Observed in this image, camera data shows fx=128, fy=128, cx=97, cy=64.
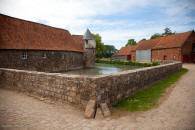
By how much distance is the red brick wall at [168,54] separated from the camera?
31078mm

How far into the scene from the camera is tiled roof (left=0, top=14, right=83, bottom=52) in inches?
654

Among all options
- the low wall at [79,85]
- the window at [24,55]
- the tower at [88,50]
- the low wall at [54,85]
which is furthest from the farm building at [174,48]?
the low wall at [54,85]

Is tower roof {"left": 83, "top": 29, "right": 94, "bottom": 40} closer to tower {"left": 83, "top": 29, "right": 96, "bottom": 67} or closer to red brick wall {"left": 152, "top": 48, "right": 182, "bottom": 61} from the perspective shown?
tower {"left": 83, "top": 29, "right": 96, "bottom": 67}

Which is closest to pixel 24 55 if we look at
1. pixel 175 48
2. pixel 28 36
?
pixel 28 36

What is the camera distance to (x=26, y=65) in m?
17.9

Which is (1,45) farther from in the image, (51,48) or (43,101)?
(43,101)

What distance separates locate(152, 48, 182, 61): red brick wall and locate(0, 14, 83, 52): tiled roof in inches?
979

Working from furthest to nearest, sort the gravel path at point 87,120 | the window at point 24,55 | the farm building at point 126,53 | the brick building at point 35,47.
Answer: the farm building at point 126,53
the window at point 24,55
the brick building at point 35,47
the gravel path at point 87,120

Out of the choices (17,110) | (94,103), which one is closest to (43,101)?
(17,110)

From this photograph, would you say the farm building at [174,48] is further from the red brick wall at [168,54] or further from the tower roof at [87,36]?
the tower roof at [87,36]

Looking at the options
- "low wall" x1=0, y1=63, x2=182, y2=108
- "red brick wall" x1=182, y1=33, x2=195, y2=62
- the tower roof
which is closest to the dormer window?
"low wall" x1=0, y1=63, x2=182, y2=108

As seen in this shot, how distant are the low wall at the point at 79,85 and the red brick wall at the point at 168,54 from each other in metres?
27.0

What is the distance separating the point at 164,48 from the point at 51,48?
29162 mm

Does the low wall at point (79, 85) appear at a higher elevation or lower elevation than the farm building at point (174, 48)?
lower
